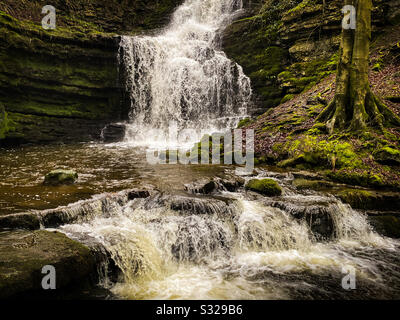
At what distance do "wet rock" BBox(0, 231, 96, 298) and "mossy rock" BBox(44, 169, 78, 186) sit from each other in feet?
8.64

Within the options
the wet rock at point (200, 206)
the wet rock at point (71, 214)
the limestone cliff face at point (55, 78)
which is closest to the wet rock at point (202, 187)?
the wet rock at point (200, 206)

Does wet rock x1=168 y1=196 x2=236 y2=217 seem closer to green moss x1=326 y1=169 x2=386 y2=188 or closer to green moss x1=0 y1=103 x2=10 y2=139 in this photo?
green moss x1=326 y1=169 x2=386 y2=188

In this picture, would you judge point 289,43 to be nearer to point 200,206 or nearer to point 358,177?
point 358,177

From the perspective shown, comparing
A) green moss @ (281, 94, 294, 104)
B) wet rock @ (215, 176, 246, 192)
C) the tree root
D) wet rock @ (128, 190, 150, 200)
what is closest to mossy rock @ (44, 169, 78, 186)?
wet rock @ (128, 190, 150, 200)

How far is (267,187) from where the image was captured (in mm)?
6965

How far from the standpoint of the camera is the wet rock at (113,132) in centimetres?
1716

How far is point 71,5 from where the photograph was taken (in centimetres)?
1969

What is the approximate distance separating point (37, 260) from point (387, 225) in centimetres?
654

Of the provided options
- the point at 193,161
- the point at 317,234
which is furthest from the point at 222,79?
the point at 317,234

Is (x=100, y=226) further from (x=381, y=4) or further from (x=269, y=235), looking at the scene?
(x=381, y=4)

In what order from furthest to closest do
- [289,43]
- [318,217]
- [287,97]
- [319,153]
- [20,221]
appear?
[289,43], [287,97], [319,153], [318,217], [20,221]

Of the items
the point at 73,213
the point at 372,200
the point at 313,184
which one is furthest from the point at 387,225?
the point at 73,213
